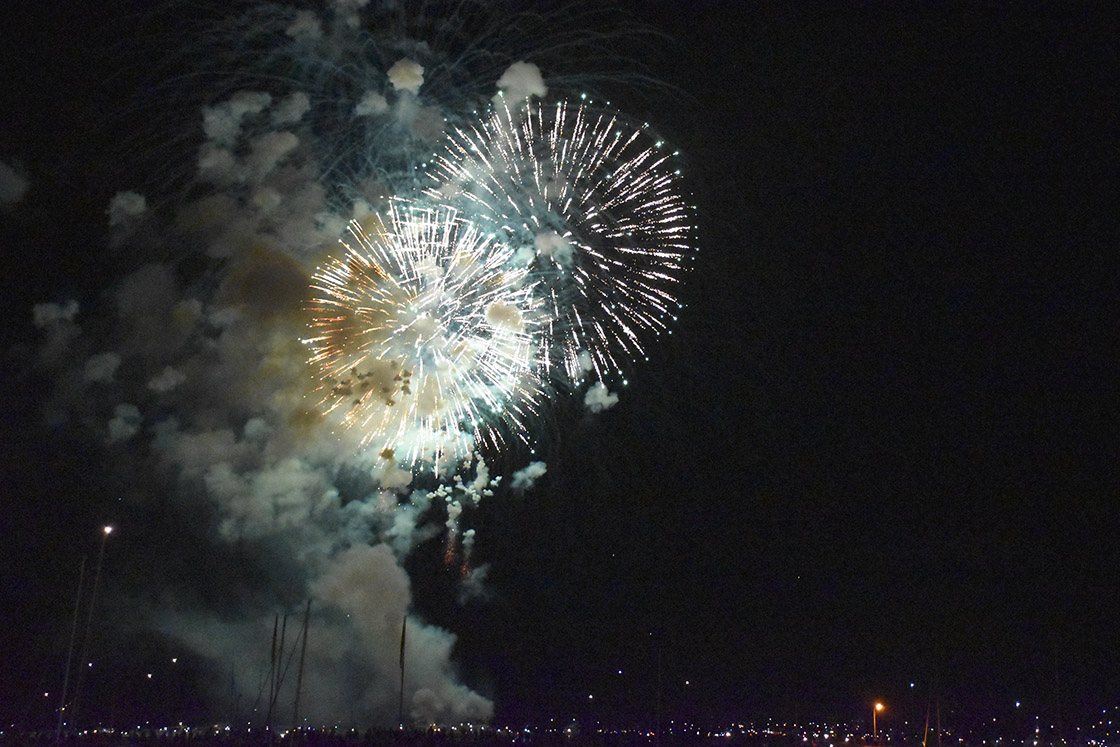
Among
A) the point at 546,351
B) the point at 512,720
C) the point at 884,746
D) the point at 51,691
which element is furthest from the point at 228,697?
the point at 546,351

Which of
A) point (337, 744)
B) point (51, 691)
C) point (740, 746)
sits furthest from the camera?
point (51, 691)

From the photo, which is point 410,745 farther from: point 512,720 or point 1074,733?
point 1074,733

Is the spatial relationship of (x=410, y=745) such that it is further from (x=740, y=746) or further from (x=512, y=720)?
(x=512, y=720)

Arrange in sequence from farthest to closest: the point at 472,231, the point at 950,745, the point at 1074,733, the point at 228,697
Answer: the point at 1074,733
the point at 950,745
the point at 228,697
the point at 472,231

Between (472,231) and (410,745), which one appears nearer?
(472,231)

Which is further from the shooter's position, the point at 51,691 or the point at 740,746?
the point at 51,691

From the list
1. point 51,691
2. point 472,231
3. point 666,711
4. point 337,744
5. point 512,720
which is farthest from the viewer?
point 666,711

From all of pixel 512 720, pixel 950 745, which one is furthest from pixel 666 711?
pixel 950 745

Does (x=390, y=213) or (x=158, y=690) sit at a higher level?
(x=390, y=213)

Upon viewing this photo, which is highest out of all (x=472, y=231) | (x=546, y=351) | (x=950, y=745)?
(x=472, y=231)
